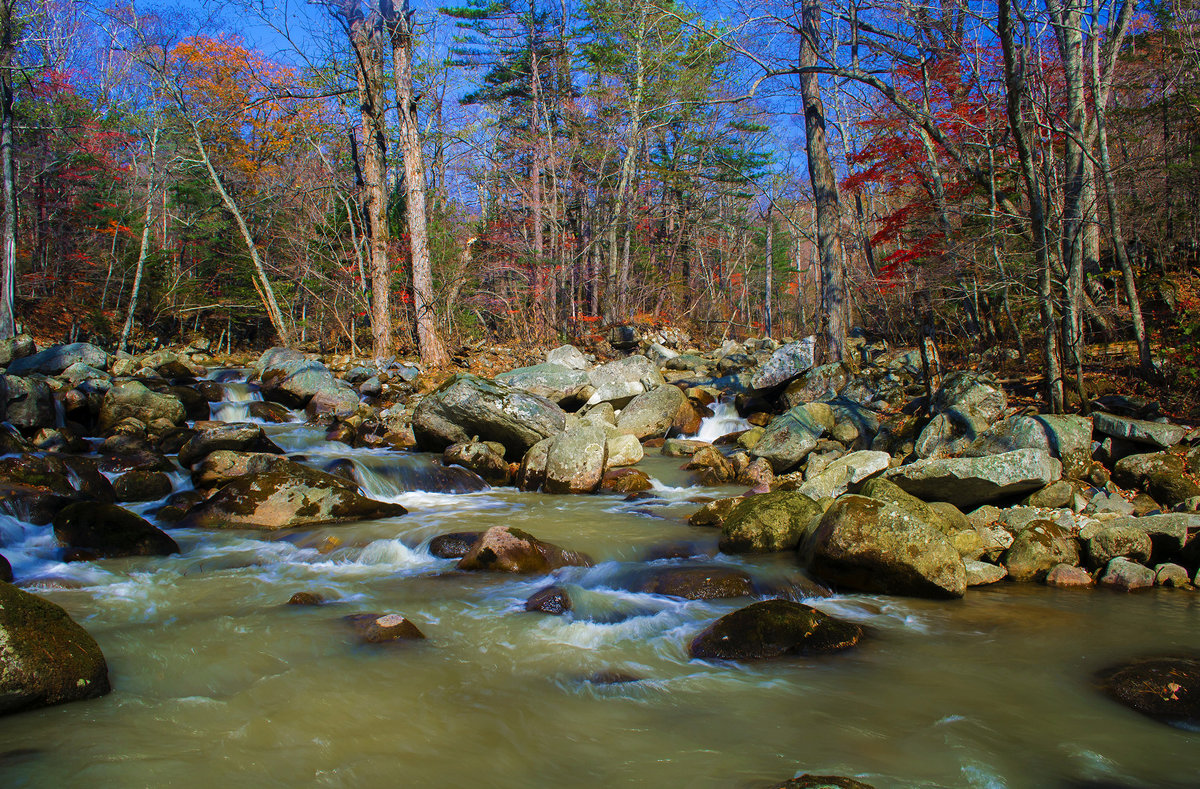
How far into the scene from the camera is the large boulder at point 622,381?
12.2 metres

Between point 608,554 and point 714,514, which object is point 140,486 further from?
point 714,514

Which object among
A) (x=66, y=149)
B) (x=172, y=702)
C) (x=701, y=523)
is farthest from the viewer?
(x=66, y=149)

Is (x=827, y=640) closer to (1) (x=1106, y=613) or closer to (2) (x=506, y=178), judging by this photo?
(1) (x=1106, y=613)

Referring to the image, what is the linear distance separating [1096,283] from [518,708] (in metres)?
11.2

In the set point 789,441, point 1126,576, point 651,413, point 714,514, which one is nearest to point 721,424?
point 651,413

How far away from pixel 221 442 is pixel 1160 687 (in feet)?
30.2

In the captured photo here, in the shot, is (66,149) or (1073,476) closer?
(1073,476)

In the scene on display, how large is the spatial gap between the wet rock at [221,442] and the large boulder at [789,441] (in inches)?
266

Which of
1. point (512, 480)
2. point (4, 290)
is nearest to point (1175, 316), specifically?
point (512, 480)

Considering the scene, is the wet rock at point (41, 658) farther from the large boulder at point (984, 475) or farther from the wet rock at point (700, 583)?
the large boulder at point (984, 475)

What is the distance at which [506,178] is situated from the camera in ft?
72.1

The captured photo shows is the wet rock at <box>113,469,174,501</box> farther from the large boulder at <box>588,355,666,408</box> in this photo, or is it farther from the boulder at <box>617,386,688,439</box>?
the large boulder at <box>588,355,666,408</box>

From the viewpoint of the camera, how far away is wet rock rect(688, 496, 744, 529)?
6.85 metres

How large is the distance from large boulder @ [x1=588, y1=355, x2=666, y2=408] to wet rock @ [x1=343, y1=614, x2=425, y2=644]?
7861mm
